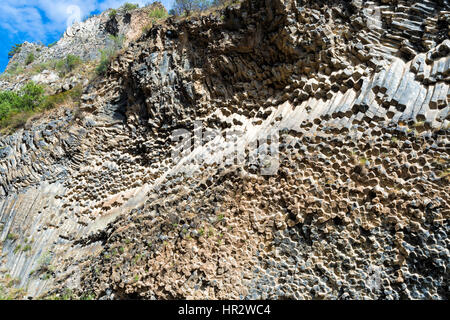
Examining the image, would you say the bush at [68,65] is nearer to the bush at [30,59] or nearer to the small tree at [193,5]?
the bush at [30,59]

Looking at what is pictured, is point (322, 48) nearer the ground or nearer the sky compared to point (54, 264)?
nearer the sky

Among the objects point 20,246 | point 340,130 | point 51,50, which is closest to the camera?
point 340,130

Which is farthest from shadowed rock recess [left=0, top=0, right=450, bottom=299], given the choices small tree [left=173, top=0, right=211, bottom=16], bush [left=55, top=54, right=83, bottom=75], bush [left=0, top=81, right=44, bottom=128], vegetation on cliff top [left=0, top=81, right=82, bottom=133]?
bush [left=55, top=54, right=83, bottom=75]

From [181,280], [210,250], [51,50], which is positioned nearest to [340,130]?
[210,250]

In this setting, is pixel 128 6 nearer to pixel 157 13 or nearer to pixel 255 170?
pixel 157 13

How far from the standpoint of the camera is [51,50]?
95.9ft

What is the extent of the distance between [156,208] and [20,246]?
570cm

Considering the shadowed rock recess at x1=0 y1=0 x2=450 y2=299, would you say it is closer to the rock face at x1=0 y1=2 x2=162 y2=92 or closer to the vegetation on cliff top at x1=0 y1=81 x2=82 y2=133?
the vegetation on cliff top at x1=0 y1=81 x2=82 y2=133

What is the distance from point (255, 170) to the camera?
7453mm

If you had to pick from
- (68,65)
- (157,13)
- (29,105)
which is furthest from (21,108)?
(157,13)

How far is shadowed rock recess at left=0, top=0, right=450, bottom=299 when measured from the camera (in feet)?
18.8

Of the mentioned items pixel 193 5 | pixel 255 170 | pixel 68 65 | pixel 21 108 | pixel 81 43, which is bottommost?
Answer: pixel 255 170

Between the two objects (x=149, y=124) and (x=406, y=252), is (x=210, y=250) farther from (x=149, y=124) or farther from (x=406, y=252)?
(x=149, y=124)

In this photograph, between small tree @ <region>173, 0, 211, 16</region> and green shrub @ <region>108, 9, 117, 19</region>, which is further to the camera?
green shrub @ <region>108, 9, 117, 19</region>
